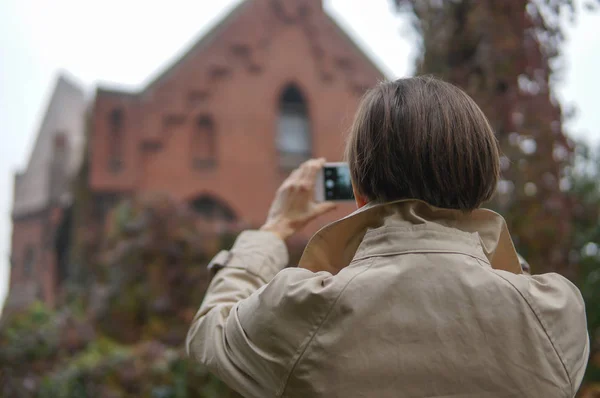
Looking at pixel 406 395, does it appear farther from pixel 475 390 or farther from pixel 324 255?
pixel 324 255

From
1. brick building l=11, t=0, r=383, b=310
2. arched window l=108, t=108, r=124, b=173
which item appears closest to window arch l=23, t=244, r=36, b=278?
brick building l=11, t=0, r=383, b=310

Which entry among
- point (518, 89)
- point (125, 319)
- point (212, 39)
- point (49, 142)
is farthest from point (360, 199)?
point (49, 142)

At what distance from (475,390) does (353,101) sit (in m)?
16.5

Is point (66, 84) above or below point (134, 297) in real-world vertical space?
above

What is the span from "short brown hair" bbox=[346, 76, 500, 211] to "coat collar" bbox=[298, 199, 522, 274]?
0.10ft

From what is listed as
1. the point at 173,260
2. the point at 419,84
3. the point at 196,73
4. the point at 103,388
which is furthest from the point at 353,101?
the point at 419,84

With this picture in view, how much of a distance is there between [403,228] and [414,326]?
0.68 ft

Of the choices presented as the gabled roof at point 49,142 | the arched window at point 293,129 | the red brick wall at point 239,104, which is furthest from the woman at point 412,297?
the gabled roof at point 49,142

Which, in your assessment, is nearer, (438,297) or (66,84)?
(438,297)

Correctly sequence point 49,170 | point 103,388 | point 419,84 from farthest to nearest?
1. point 49,170
2. point 103,388
3. point 419,84

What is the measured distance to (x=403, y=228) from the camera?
1.40 metres

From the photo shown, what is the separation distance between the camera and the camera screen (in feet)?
6.64

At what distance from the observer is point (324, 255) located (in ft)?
4.95

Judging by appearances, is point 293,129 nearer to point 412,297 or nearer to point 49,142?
point 49,142
